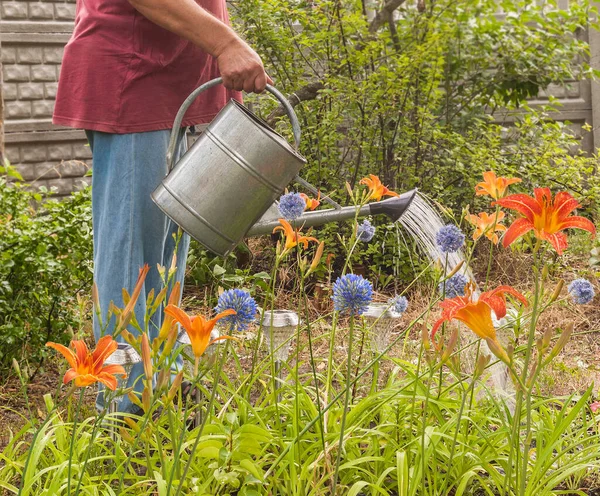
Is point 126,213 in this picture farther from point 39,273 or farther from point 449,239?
point 39,273

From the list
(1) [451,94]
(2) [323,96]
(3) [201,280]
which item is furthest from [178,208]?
(1) [451,94]

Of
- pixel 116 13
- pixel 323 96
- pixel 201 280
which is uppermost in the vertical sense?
pixel 116 13

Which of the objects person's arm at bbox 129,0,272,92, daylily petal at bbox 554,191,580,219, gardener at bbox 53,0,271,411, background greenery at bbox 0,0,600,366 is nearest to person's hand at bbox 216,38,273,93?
person's arm at bbox 129,0,272,92

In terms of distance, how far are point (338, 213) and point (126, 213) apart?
0.57 meters

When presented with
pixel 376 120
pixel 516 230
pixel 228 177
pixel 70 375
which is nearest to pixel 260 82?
pixel 228 177

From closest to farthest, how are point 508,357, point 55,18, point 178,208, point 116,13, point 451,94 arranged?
point 508,357 → point 178,208 → point 116,13 → point 451,94 → point 55,18

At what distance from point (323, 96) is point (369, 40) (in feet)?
2.17

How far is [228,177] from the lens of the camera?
184 centimetres

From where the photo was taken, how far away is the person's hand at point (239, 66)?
1899 millimetres

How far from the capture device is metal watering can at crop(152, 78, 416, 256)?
6.00ft

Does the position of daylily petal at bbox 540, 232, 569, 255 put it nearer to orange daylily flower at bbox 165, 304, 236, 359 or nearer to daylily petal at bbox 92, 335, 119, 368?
orange daylily flower at bbox 165, 304, 236, 359

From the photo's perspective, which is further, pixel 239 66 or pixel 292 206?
pixel 239 66

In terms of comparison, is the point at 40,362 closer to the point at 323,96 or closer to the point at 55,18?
the point at 323,96

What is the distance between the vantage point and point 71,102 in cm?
215
